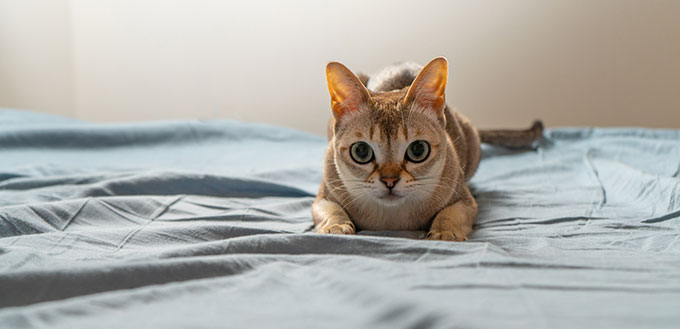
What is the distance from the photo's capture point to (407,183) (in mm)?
1209

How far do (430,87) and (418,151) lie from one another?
159mm

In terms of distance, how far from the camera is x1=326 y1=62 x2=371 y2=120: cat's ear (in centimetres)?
130

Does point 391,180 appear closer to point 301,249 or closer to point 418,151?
point 418,151

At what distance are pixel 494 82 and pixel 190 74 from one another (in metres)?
1.84

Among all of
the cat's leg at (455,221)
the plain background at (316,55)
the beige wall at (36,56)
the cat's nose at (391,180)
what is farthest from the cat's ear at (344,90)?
the beige wall at (36,56)

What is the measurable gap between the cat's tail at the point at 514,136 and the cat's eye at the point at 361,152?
1129 millimetres

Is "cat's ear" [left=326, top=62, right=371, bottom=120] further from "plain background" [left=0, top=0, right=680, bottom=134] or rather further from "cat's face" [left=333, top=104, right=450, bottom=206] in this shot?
"plain background" [left=0, top=0, right=680, bottom=134]

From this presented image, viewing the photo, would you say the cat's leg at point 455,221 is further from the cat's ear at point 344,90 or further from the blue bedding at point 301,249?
the cat's ear at point 344,90

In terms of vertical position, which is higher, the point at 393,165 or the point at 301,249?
the point at 393,165

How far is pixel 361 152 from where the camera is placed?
50.0 inches

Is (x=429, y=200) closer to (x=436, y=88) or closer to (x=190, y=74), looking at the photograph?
(x=436, y=88)

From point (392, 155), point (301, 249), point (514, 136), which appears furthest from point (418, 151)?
point (514, 136)

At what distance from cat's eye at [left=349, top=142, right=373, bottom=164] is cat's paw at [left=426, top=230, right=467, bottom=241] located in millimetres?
214

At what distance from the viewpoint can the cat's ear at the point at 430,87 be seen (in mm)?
1268
